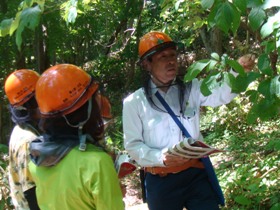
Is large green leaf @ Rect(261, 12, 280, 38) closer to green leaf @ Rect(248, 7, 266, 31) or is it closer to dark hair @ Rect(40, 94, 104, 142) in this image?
green leaf @ Rect(248, 7, 266, 31)

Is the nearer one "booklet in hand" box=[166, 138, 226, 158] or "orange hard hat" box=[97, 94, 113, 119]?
"orange hard hat" box=[97, 94, 113, 119]

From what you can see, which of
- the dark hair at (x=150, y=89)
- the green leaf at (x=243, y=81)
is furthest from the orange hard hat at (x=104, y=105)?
the green leaf at (x=243, y=81)

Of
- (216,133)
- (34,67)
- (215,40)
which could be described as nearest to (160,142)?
(216,133)

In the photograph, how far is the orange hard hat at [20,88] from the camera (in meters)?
2.64

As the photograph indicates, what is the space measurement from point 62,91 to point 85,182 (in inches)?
16.9

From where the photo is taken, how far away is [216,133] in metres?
7.09

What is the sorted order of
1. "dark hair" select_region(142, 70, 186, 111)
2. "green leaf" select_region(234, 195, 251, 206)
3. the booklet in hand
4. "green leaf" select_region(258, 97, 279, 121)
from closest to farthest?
1. "green leaf" select_region(258, 97, 279, 121)
2. the booklet in hand
3. "dark hair" select_region(142, 70, 186, 111)
4. "green leaf" select_region(234, 195, 251, 206)

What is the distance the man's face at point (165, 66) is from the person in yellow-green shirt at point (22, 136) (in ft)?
2.87

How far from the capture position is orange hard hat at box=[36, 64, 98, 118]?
5.78 ft

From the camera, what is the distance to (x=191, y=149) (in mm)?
2371

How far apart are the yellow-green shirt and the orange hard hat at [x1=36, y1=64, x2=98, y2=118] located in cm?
20

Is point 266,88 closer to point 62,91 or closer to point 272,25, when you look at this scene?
point 272,25

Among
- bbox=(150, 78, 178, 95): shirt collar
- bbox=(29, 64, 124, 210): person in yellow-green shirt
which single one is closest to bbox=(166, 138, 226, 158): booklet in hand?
bbox=(150, 78, 178, 95): shirt collar

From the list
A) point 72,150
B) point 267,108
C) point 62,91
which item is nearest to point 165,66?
point 267,108
